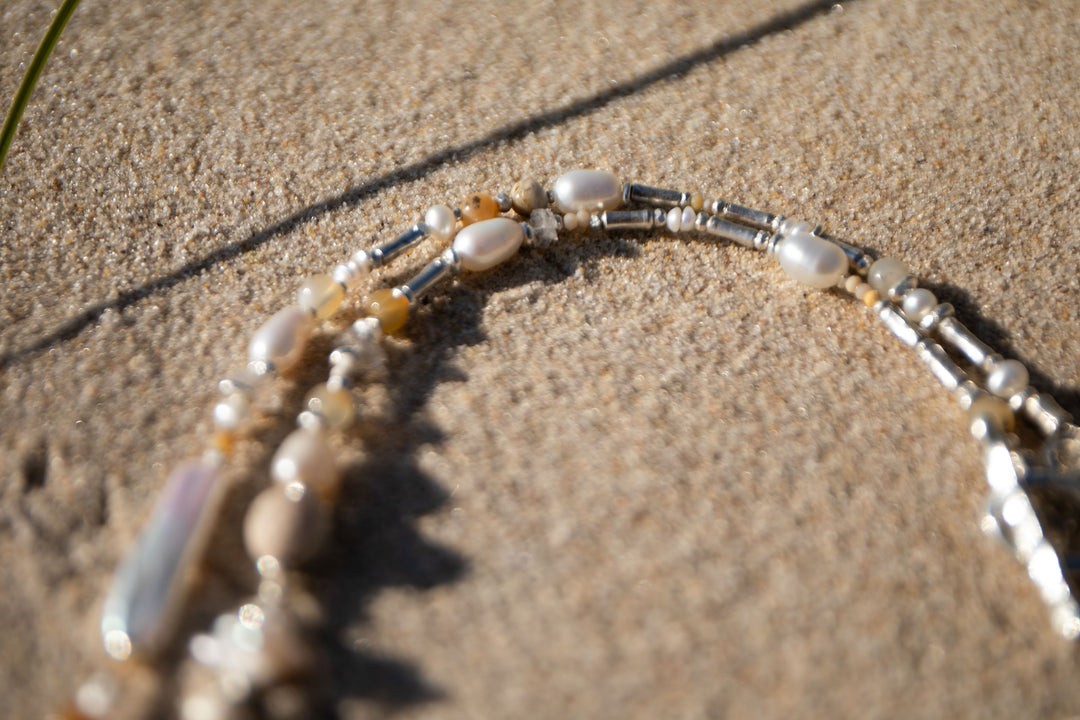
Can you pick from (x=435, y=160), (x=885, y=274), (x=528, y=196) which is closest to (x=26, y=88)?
(x=435, y=160)

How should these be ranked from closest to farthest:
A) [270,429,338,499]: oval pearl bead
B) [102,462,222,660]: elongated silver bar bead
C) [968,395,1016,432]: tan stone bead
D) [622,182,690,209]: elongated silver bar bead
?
[102,462,222,660]: elongated silver bar bead
[270,429,338,499]: oval pearl bead
[968,395,1016,432]: tan stone bead
[622,182,690,209]: elongated silver bar bead

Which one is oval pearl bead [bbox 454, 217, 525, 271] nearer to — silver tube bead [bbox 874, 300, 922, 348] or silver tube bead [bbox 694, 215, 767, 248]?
silver tube bead [bbox 694, 215, 767, 248]

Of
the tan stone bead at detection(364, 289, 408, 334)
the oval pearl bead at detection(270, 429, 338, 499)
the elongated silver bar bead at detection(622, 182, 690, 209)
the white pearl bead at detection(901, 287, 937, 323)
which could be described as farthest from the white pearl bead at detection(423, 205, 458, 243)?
the white pearl bead at detection(901, 287, 937, 323)

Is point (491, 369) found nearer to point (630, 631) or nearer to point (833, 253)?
point (630, 631)

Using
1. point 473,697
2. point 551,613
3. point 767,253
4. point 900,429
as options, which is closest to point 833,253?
point 767,253

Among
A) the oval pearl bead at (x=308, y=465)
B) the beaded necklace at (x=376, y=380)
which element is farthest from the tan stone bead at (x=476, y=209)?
the oval pearl bead at (x=308, y=465)

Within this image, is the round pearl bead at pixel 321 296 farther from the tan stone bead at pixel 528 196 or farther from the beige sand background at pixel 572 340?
the tan stone bead at pixel 528 196

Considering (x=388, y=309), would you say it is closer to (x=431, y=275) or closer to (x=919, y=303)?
(x=431, y=275)
